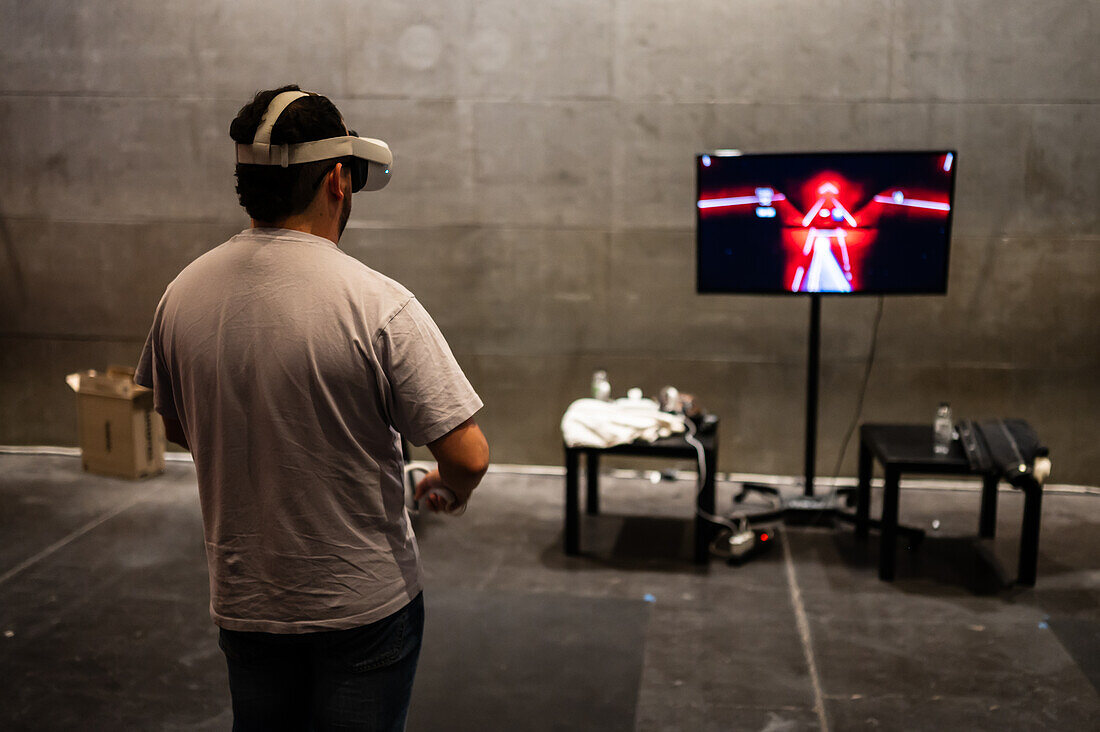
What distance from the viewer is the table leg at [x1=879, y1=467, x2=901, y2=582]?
3.66m

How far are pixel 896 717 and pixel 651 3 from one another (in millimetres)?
3289

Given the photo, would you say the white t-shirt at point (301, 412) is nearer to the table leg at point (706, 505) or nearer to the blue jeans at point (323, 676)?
the blue jeans at point (323, 676)

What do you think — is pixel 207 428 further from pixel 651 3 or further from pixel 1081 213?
pixel 1081 213

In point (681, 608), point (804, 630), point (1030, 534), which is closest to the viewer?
point (804, 630)

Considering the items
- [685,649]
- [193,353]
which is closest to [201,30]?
[685,649]

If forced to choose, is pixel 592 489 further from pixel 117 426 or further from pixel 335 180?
pixel 335 180

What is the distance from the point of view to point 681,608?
3.51 meters

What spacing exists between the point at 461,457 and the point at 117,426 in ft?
13.1

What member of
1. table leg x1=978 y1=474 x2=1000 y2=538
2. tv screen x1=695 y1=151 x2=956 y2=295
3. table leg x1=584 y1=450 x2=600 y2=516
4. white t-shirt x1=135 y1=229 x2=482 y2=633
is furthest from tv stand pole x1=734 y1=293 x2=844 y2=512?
white t-shirt x1=135 y1=229 x2=482 y2=633

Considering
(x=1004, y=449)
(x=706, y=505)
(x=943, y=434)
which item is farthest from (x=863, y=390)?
(x=706, y=505)

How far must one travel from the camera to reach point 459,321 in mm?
5059

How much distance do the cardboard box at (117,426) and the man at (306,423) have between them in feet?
11.9

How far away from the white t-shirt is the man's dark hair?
41 millimetres

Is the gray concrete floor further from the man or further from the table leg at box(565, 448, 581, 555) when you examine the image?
the man
